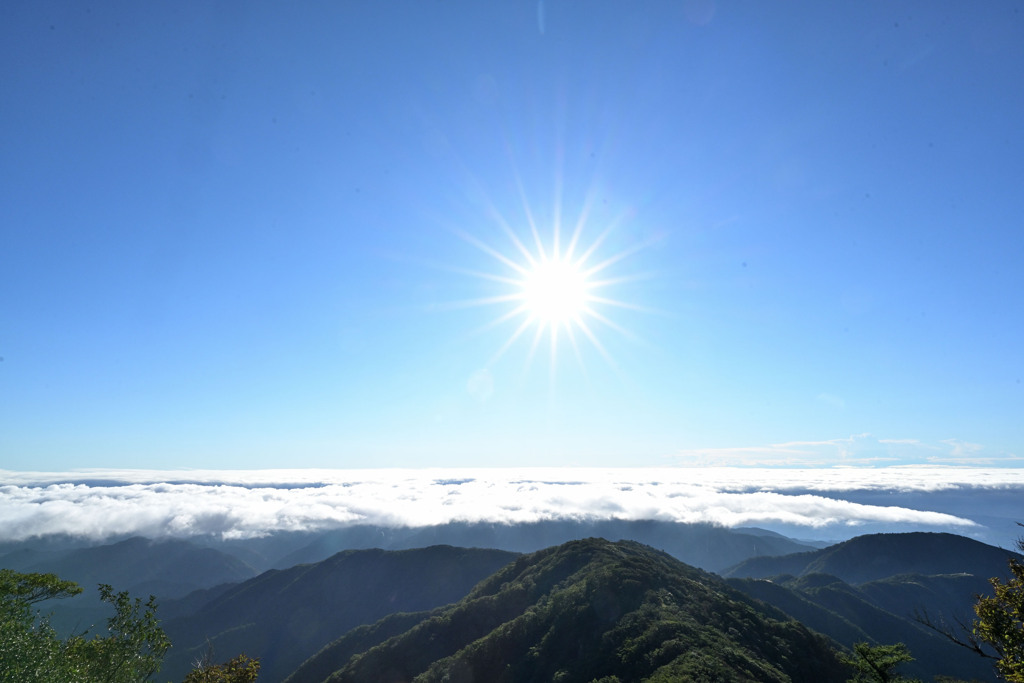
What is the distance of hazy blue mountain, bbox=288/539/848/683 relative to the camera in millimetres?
74250

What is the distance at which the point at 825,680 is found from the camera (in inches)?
3076

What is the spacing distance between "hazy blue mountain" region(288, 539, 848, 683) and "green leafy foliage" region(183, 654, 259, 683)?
53992 millimetres

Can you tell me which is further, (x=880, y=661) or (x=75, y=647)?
(x=880, y=661)

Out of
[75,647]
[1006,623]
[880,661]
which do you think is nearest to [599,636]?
[880,661]

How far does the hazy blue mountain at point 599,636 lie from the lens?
74250 mm

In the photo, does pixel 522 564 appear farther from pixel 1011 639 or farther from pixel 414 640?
pixel 1011 639

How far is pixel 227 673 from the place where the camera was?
41.2 meters

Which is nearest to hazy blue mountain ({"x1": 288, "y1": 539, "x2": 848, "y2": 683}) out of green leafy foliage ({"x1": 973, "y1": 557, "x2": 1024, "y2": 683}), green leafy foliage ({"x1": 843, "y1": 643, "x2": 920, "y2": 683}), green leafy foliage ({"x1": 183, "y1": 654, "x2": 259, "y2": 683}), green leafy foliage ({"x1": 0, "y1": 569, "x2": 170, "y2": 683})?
green leafy foliage ({"x1": 843, "y1": 643, "x2": 920, "y2": 683})

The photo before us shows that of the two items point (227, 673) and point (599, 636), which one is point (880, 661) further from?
point (227, 673)

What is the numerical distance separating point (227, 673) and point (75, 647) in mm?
16138

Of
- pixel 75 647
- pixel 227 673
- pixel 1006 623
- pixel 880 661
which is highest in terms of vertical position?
pixel 1006 623

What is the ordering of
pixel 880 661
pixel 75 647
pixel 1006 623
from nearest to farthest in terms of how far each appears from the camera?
pixel 1006 623 → pixel 75 647 → pixel 880 661

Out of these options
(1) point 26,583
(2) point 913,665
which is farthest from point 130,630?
(2) point 913,665

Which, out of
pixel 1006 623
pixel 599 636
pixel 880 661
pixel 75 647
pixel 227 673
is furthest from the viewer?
pixel 599 636
